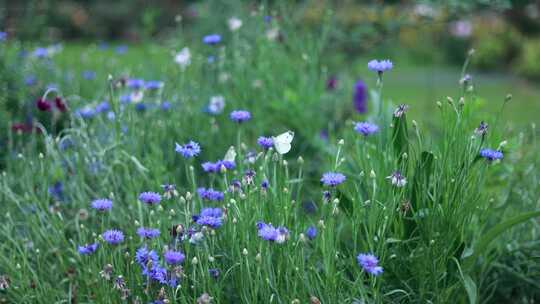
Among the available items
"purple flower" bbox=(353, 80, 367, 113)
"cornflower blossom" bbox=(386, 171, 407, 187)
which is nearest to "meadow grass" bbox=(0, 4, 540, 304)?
Answer: "cornflower blossom" bbox=(386, 171, 407, 187)

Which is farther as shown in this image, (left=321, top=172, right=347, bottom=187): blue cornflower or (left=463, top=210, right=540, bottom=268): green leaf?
(left=463, top=210, right=540, bottom=268): green leaf

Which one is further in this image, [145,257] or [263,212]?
[263,212]

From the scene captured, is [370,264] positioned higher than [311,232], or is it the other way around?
[370,264]

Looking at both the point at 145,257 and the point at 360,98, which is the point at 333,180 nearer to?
the point at 145,257

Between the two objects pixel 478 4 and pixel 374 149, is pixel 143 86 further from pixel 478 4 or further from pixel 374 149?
pixel 478 4

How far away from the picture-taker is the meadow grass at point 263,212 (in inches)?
75.3

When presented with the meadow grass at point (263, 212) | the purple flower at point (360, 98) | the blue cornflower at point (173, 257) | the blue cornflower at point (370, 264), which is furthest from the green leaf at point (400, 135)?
the purple flower at point (360, 98)

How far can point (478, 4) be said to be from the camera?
433 centimetres

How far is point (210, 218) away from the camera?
1.87m

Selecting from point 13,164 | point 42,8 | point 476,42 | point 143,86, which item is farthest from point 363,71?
point 13,164

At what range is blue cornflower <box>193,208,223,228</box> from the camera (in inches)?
73.3

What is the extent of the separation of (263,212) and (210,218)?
0.20 meters

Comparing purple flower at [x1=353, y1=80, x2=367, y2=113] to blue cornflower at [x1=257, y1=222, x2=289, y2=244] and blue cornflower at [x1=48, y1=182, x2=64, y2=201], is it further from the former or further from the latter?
→ blue cornflower at [x1=257, y1=222, x2=289, y2=244]

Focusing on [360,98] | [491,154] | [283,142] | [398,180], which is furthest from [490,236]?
[360,98]
